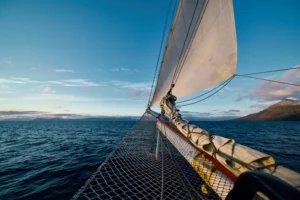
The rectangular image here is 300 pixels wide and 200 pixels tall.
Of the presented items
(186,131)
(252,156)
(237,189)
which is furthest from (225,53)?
(237,189)

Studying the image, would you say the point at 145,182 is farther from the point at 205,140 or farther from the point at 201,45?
the point at 201,45

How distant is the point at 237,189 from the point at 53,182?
7024 mm

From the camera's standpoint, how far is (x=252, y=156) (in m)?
1.59

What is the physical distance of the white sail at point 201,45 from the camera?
3.32m

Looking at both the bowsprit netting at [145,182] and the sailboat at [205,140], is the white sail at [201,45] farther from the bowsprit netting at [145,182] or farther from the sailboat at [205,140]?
the bowsprit netting at [145,182]

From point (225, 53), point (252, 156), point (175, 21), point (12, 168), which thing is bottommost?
point (12, 168)

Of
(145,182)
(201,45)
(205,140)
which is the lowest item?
(145,182)

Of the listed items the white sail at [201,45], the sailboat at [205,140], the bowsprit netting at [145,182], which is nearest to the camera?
the sailboat at [205,140]

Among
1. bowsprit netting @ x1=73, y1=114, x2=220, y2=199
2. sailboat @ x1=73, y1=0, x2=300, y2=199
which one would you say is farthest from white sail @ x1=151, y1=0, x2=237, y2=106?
bowsprit netting @ x1=73, y1=114, x2=220, y2=199

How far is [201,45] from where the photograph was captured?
3949mm

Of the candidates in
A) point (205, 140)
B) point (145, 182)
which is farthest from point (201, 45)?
point (145, 182)

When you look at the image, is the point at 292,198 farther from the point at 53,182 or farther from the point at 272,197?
the point at 53,182

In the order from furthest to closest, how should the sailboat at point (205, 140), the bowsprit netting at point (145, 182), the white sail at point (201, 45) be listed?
the white sail at point (201, 45) < the bowsprit netting at point (145, 182) < the sailboat at point (205, 140)

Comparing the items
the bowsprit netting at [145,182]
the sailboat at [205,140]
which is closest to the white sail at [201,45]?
the sailboat at [205,140]
